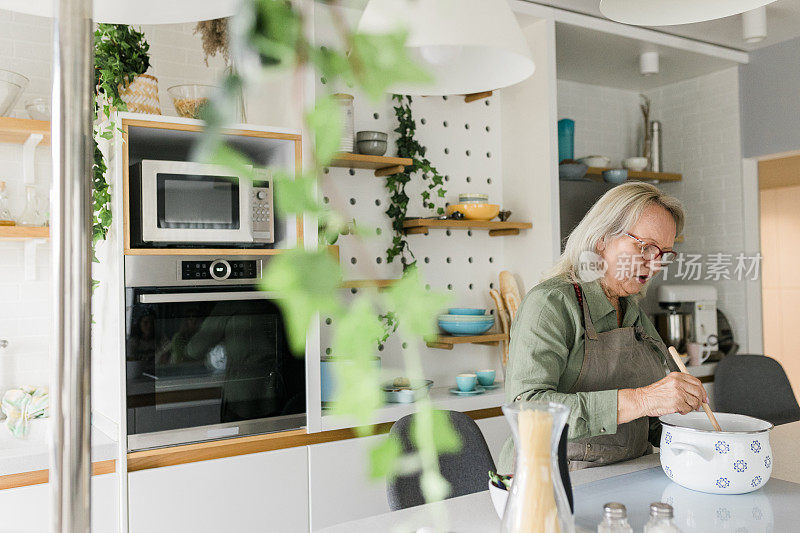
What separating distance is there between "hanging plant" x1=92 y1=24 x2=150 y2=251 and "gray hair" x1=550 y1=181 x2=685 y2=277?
5.09 ft

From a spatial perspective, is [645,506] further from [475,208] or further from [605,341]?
[475,208]

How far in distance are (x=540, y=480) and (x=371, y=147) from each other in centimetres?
238

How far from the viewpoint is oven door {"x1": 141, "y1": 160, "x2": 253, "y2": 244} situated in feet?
8.04

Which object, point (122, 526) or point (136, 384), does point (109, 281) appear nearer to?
point (136, 384)

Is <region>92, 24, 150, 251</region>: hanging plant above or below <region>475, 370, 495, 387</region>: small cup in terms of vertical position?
above

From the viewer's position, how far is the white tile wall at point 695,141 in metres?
4.39

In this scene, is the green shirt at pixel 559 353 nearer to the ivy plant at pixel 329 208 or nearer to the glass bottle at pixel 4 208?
the ivy plant at pixel 329 208

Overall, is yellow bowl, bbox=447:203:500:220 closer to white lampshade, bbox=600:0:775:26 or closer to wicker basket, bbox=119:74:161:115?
wicker basket, bbox=119:74:161:115

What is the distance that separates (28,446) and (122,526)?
0.42 metres

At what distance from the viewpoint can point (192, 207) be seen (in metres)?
2.53

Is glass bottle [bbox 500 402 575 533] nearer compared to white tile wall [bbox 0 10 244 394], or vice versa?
glass bottle [bbox 500 402 575 533]

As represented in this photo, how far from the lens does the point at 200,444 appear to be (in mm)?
2543

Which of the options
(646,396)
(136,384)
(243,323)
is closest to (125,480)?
(136,384)

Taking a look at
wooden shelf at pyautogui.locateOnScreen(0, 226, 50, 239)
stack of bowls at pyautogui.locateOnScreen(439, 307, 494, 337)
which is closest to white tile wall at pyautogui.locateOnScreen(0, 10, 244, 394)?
wooden shelf at pyautogui.locateOnScreen(0, 226, 50, 239)
